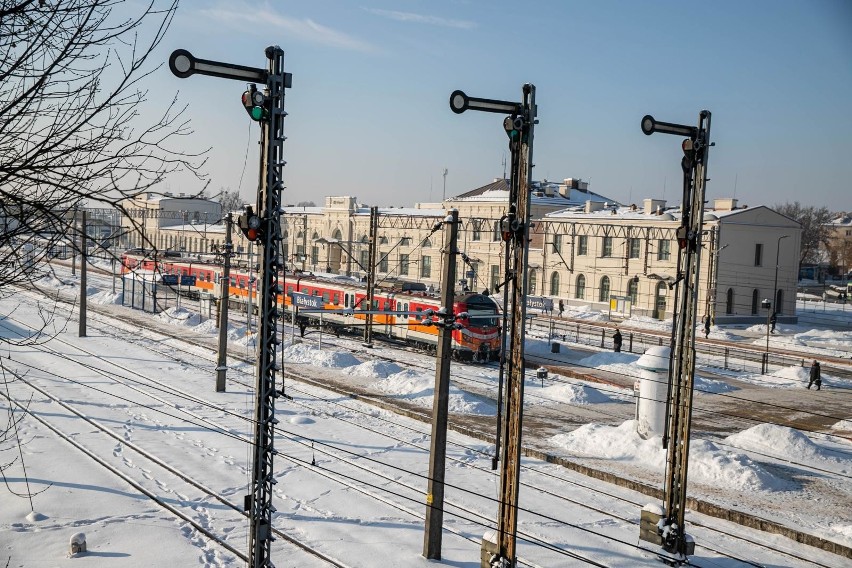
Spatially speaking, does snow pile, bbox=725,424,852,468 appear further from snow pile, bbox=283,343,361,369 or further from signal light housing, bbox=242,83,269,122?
signal light housing, bbox=242,83,269,122

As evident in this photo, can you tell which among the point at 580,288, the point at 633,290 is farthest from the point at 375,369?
the point at 580,288

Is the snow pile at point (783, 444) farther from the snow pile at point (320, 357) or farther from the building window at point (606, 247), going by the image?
the building window at point (606, 247)

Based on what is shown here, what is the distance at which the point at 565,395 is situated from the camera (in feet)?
87.8

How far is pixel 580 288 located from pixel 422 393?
104 feet

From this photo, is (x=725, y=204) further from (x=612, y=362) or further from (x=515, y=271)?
(x=515, y=271)

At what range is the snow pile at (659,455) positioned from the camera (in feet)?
56.3

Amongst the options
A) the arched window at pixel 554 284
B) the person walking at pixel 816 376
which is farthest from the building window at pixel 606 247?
the person walking at pixel 816 376

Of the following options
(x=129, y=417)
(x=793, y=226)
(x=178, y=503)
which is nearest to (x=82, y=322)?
(x=129, y=417)

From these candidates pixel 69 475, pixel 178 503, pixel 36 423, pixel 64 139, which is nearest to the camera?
pixel 64 139

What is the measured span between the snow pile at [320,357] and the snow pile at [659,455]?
12.8m

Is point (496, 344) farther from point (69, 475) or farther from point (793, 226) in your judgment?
point (793, 226)

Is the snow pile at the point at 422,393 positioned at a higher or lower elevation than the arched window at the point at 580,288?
lower

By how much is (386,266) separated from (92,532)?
5281 centimetres

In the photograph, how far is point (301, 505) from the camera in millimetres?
14773
